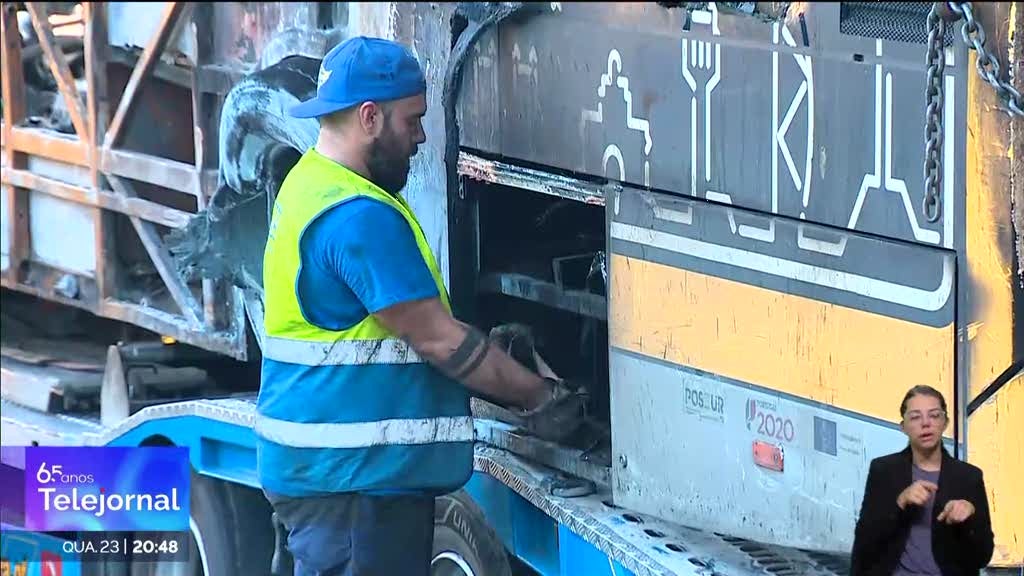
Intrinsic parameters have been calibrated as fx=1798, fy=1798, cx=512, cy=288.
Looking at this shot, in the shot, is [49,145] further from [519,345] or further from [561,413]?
[561,413]

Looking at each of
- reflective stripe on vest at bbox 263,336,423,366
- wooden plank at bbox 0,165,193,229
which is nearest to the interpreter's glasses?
reflective stripe on vest at bbox 263,336,423,366

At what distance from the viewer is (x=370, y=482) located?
150 inches

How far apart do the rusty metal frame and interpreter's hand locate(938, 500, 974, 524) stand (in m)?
3.26

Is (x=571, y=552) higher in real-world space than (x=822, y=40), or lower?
Result: lower

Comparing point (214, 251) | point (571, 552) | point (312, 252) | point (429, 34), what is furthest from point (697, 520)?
point (214, 251)

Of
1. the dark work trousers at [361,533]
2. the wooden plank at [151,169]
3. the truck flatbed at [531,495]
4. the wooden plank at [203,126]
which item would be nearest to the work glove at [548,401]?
the truck flatbed at [531,495]

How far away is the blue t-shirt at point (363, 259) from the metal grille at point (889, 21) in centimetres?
102

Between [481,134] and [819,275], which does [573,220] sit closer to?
[481,134]

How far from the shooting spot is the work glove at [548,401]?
4156 millimetres

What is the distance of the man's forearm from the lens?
3.77 meters

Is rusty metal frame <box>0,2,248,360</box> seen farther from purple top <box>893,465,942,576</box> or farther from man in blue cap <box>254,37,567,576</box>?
purple top <box>893,465,942,576</box>

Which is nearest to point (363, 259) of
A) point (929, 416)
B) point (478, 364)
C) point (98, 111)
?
point (478, 364)

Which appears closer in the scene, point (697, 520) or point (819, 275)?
point (819, 275)

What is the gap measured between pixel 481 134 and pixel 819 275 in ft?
4.16
